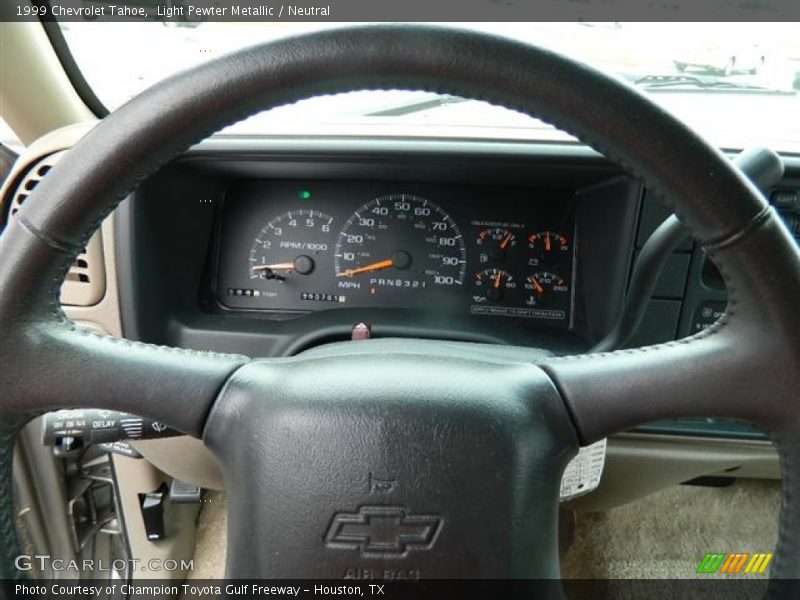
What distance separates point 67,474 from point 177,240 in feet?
2.22

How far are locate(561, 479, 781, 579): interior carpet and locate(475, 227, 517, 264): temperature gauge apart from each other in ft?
2.84

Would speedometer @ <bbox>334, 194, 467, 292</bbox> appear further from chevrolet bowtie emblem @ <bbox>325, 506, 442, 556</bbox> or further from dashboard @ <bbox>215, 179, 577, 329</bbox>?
chevrolet bowtie emblem @ <bbox>325, 506, 442, 556</bbox>

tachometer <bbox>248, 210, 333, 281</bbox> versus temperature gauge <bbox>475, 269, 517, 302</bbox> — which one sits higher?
tachometer <bbox>248, 210, 333, 281</bbox>

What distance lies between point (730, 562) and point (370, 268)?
1228mm

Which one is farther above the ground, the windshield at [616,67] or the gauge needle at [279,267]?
the windshield at [616,67]

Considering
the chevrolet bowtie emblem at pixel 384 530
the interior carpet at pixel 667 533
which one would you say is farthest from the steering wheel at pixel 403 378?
the interior carpet at pixel 667 533

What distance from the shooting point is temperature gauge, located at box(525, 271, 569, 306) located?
56.2 inches

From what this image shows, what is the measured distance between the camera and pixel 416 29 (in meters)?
0.59

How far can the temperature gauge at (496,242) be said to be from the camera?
1419 millimetres

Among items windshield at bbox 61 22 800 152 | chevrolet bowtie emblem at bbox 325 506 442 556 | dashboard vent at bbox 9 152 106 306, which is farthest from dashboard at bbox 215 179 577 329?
chevrolet bowtie emblem at bbox 325 506 442 556

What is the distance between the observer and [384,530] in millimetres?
669

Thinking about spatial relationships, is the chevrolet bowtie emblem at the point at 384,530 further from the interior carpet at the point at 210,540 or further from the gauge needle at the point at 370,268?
the interior carpet at the point at 210,540

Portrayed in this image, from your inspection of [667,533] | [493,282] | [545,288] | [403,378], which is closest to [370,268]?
[493,282]

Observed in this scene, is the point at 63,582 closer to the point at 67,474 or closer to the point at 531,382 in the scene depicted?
the point at 67,474
